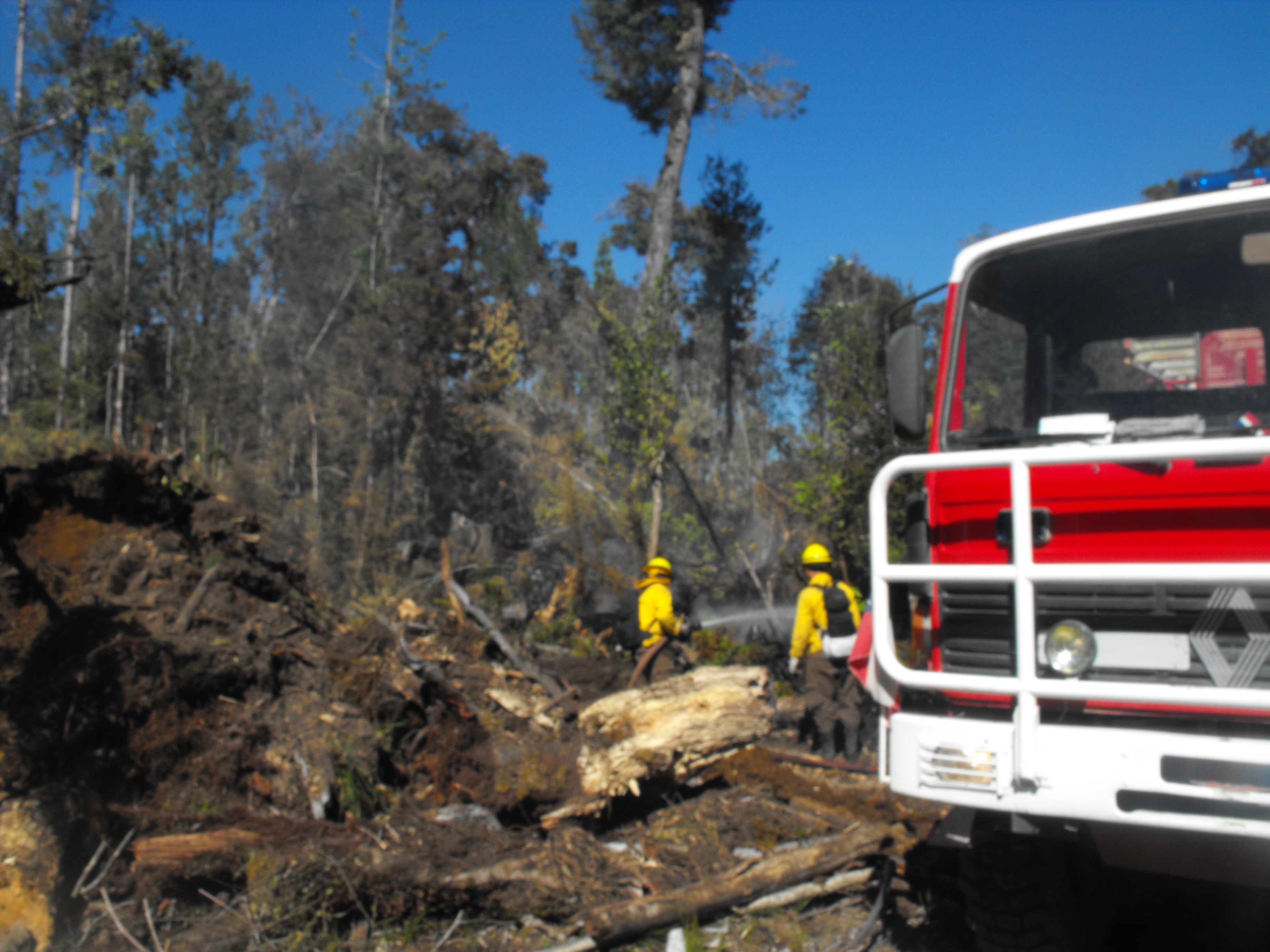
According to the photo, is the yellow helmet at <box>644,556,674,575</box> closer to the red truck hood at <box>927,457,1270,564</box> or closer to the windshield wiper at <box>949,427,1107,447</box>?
the windshield wiper at <box>949,427,1107,447</box>

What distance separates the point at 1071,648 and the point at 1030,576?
1.43 feet

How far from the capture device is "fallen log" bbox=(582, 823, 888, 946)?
4.14 meters

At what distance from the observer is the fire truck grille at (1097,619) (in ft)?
9.02

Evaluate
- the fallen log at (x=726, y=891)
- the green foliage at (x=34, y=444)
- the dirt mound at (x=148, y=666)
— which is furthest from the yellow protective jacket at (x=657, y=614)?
the green foliage at (x=34, y=444)

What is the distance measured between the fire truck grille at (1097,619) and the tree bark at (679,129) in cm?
1492

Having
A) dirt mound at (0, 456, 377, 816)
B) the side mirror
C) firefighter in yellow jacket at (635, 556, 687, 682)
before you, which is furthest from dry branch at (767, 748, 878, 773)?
the side mirror

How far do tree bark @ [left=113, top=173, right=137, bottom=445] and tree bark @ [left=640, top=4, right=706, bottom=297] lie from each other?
1604 cm

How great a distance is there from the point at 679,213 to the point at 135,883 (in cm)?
2356

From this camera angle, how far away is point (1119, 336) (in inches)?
149

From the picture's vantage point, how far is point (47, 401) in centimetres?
2312

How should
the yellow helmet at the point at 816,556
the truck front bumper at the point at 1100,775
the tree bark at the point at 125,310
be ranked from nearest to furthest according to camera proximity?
the truck front bumper at the point at 1100,775, the yellow helmet at the point at 816,556, the tree bark at the point at 125,310

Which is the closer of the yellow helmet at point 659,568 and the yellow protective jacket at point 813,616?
the yellow protective jacket at point 813,616

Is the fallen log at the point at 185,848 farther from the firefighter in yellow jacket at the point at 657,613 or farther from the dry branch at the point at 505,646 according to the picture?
the firefighter in yellow jacket at the point at 657,613

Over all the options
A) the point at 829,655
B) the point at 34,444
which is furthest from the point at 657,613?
the point at 34,444
